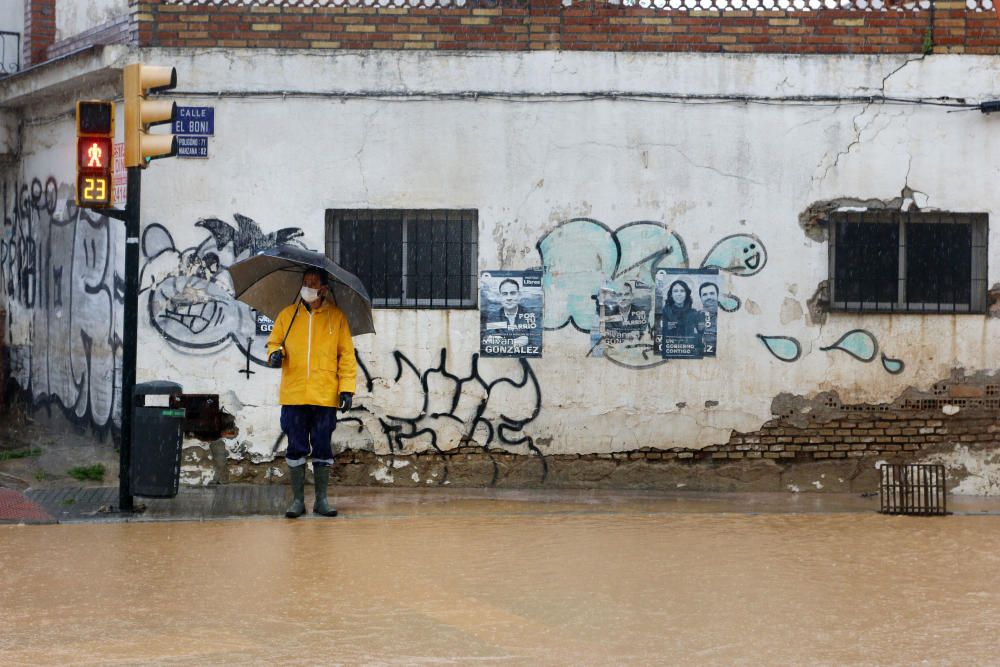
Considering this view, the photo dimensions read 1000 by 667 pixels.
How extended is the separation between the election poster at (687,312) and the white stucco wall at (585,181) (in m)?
0.11

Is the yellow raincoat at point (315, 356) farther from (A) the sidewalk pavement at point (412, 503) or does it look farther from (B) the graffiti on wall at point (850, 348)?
(B) the graffiti on wall at point (850, 348)

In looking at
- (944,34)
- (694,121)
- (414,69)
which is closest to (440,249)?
(414,69)

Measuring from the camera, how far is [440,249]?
1222 cm

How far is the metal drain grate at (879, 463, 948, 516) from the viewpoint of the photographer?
11.0 meters

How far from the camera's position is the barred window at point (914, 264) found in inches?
481

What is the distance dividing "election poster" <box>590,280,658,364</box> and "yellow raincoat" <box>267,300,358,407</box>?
2.53 meters

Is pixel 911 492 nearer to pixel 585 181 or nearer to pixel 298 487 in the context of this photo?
pixel 585 181

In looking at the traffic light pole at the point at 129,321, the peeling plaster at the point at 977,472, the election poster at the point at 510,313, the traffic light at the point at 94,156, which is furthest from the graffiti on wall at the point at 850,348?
the traffic light at the point at 94,156

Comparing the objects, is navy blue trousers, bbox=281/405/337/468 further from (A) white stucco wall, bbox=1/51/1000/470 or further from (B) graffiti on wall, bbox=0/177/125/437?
(B) graffiti on wall, bbox=0/177/125/437

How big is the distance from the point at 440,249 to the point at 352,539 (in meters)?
3.51

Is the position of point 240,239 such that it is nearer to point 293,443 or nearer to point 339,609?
point 293,443

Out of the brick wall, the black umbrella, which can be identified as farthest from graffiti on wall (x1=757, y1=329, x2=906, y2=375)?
the black umbrella

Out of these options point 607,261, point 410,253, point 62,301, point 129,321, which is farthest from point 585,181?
point 62,301

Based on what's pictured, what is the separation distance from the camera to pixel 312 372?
409 inches
